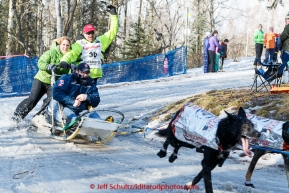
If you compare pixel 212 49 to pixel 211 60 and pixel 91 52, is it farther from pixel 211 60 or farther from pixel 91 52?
pixel 91 52

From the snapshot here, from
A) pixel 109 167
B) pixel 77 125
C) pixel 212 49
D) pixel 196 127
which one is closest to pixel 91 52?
pixel 77 125

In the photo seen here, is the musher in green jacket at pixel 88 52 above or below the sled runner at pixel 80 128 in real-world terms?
above

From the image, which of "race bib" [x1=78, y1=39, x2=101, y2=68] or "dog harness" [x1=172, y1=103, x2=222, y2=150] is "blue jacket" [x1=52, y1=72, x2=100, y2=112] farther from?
"dog harness" [x1=172, y1=103, x2=222, y2=150]

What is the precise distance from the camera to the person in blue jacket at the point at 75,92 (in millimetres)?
6148

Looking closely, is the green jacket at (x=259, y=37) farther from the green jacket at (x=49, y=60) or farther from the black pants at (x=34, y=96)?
the black pants at (x=34, y=96)

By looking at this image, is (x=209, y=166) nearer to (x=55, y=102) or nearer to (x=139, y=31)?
(x=55, y=102)

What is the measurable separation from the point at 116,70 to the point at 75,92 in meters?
10.9

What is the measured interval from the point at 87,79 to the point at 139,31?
15423 mm

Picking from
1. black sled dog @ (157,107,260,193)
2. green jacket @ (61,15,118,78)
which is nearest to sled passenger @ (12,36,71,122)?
green jacket @ (61,15,118,78)

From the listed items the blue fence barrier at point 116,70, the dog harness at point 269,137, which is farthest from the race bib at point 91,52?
the blue fence barrier at point 116,70

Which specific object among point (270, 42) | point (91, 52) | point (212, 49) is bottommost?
point (91, 52)

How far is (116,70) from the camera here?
17.1 metres

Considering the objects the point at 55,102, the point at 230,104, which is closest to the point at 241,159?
the point at 230,104

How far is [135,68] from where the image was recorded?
57.2 ft
